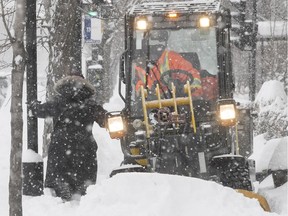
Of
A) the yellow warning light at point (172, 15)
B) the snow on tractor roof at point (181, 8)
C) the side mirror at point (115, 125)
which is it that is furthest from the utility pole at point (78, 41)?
the side mirror at point (115, 125)

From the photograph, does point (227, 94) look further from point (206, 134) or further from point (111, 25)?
point (111, 25)

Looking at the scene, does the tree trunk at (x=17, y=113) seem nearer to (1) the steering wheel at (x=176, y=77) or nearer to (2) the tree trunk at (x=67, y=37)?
(1) the steering wheel at (x=176, y=77)

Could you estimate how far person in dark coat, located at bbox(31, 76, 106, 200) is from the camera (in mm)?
6969

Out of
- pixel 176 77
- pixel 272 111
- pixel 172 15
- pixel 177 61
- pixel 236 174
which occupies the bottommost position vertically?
pixel 272 111

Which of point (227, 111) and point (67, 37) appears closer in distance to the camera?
point (227, 111)

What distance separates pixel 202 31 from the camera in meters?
7.76

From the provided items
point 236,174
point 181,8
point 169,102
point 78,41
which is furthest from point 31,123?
point 236,174

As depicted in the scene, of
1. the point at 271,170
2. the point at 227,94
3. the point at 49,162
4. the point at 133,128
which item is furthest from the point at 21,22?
the point at 271,170

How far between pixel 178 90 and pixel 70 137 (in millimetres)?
1553

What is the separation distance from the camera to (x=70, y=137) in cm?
703

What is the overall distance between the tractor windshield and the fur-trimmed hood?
99cm

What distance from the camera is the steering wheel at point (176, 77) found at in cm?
759

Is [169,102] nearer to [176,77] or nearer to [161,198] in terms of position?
[176,77]

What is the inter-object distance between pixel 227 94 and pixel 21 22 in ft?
9.86
